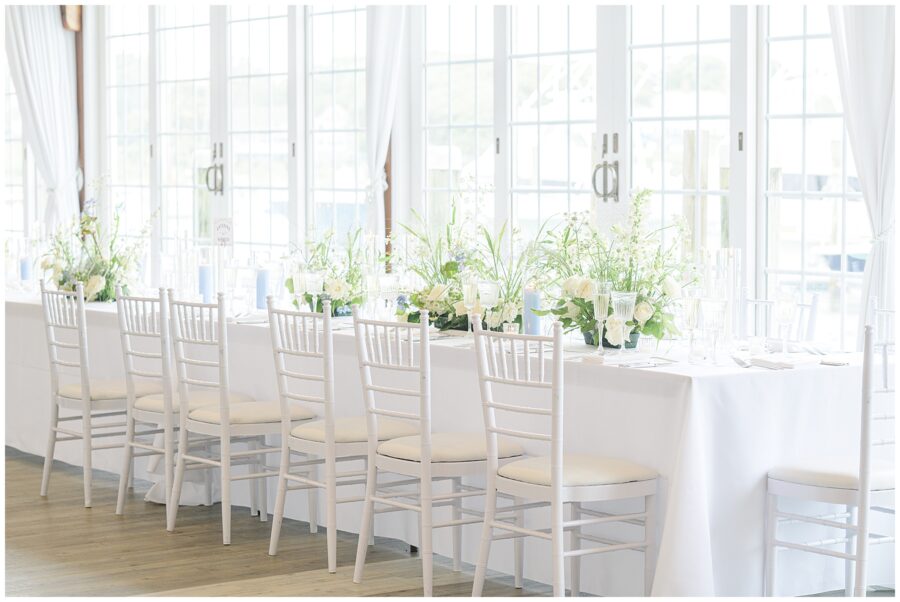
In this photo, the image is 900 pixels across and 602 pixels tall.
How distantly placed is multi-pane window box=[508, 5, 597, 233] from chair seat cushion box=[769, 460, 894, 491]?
3.26 meters

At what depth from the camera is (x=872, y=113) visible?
5.70 metres

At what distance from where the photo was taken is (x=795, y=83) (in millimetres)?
6227

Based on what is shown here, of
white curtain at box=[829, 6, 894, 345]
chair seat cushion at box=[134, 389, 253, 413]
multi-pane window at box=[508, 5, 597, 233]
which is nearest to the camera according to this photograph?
white curtain at box=[829, 6, 894, 345]

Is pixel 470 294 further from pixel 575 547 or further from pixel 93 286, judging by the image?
pixel 93 286

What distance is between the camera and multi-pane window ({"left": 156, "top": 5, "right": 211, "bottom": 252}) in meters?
9.92

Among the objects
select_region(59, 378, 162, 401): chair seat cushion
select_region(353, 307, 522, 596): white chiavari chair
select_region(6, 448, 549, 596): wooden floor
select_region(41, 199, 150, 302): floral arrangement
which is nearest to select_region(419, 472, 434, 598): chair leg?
select_region(353, 307, 522, 596): white chiavari chair

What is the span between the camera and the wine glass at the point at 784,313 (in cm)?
468

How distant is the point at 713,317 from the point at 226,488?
6.76 ft

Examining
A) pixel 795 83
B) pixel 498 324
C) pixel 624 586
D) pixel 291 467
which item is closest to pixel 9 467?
pixel 291 467

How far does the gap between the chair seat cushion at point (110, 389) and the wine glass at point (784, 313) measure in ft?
9.46

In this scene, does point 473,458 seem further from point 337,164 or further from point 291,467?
point 337,164

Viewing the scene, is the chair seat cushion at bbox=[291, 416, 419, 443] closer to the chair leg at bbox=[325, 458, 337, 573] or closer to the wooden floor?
the chair leg at bbox=[325, 458, 337, 573]

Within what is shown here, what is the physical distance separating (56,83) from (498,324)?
671cm

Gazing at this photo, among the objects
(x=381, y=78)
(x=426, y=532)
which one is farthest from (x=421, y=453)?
(x=381, y=78)
